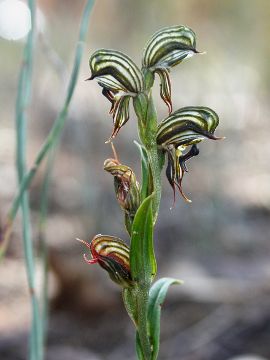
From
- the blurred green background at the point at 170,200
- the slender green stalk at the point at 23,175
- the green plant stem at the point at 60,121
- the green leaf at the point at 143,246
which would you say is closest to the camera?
the green leaf at the point at 143,246

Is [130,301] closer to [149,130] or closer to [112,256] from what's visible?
[112,256]

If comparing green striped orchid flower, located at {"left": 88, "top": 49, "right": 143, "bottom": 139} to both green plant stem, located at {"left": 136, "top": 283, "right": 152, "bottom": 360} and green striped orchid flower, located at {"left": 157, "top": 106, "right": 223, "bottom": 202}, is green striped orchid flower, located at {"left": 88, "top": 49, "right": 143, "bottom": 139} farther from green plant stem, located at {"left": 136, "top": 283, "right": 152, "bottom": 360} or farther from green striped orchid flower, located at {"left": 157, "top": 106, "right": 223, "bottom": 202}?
green plant stem, located at {"left": 136, "top": 283, "right": 152, "bottom": 360}

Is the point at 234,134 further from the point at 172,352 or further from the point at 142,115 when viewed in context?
the point at 142,115

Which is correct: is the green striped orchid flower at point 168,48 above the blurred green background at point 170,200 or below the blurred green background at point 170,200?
below

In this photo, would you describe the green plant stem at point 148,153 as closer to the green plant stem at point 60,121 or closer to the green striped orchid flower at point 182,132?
the green striped orchid flower at point 182,132

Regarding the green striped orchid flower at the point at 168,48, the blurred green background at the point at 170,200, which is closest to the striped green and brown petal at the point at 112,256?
the green striped orchid flower at the point at 168,48

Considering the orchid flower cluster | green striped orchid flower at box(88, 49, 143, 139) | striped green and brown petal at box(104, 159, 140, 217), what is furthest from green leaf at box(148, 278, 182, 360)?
green striped orchid flower at box(88, 49, 143, 139)

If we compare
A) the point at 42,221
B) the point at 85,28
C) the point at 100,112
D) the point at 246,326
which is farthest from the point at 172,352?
the point at 100,112
